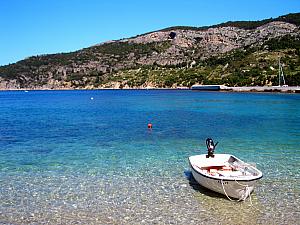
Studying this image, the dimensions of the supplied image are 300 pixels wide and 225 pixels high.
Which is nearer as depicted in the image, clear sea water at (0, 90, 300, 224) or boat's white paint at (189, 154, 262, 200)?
clear sea water at (0, 90, 300, 224)

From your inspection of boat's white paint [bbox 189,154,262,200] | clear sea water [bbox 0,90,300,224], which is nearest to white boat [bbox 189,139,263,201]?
boat's white paint [bbox 189,154,262,200]

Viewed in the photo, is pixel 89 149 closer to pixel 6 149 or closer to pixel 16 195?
pixel 6 149

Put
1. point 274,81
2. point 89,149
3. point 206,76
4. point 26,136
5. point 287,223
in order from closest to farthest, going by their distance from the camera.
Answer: point 287,223
point 89,149
point 26,136
point 274,81
point 206,76

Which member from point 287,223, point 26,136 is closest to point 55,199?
point 287,223

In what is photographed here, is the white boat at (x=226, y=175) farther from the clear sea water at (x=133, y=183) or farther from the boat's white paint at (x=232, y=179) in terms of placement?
the clear sea water at (x=133, y=183)

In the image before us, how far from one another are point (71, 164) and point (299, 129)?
77.7ft

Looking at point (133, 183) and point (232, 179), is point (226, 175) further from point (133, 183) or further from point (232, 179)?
point (133, 183)

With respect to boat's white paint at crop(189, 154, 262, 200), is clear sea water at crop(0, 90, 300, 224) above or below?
below

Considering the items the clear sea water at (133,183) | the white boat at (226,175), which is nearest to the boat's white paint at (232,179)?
the white boat at (226,175)

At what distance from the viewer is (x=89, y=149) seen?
83.4ft

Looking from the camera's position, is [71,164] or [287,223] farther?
[71,164]

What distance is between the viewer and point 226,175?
14602mm

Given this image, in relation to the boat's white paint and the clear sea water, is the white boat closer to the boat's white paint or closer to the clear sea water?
the boat's white paint

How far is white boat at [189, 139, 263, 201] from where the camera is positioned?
44.2 ft
